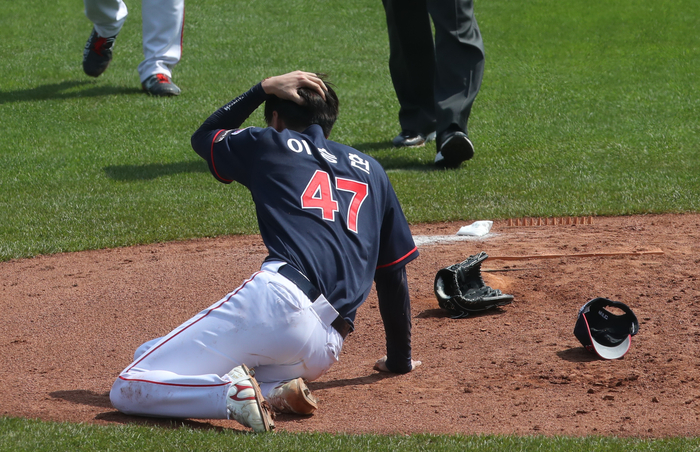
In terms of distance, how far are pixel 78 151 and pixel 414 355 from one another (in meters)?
6.11

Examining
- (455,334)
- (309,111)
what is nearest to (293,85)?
(309,111)

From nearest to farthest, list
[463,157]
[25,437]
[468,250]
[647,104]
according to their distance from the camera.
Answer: [25,437]
[468,250]
[463,157]
[647,104]

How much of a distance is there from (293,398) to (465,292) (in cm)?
173

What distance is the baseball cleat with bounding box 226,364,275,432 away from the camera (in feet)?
9.32

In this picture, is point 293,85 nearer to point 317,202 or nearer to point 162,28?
point 317,202

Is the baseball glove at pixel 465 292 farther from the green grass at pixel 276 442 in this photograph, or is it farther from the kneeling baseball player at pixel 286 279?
the green grass at pixel 276 442

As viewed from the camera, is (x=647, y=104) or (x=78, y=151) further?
(x=647, y=104)

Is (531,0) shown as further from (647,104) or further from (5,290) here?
(5,290)

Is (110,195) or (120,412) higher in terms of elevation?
(120,412)

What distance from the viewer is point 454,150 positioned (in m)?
7.77

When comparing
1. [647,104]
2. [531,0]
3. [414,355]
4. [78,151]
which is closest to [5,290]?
[414,355]

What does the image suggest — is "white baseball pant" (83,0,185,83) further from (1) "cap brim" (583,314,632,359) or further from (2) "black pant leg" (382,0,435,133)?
(1) "cap brim" (583,314,632,359)

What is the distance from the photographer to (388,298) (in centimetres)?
348

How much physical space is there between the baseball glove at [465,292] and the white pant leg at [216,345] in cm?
155
